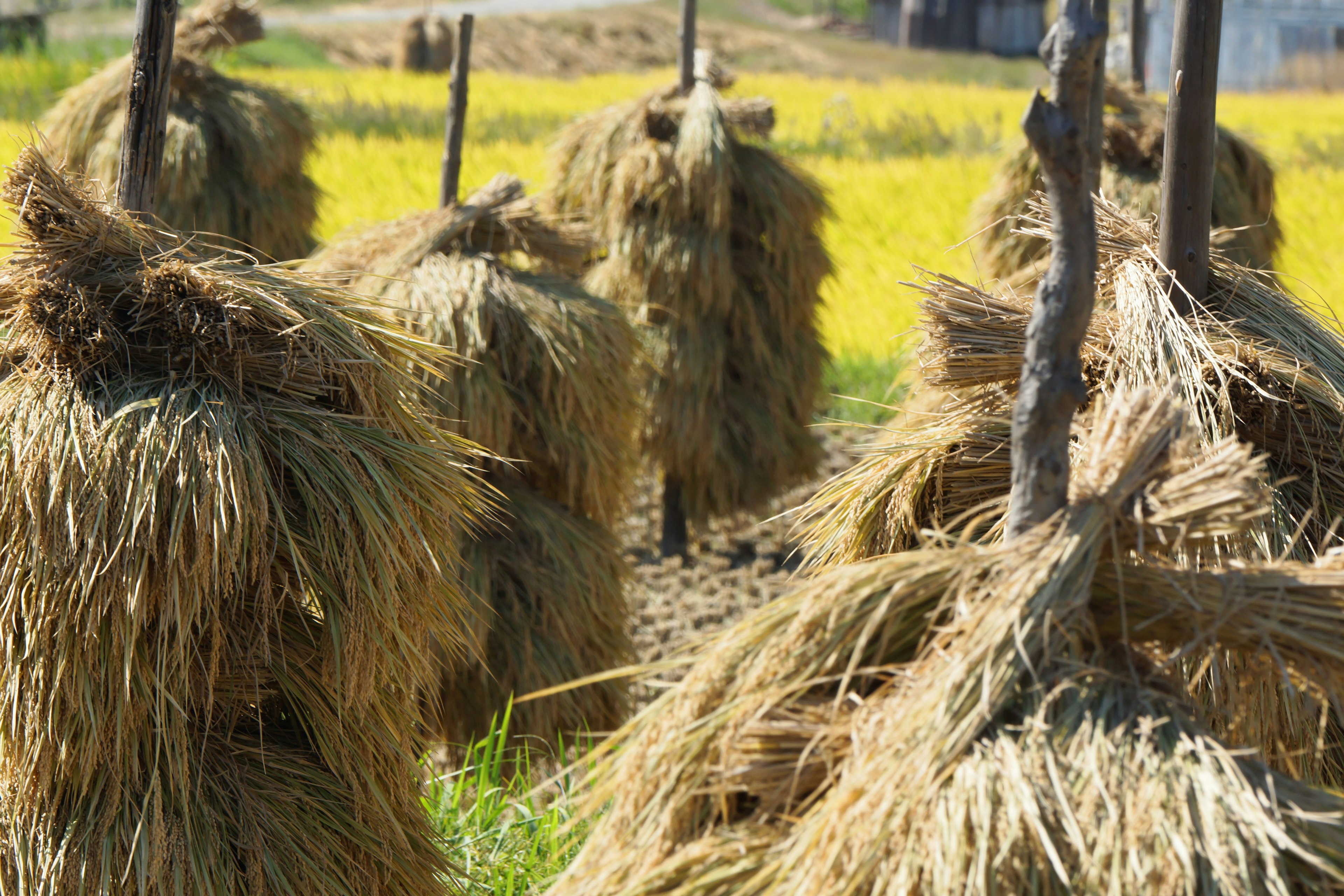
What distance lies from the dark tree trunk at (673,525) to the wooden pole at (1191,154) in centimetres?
379

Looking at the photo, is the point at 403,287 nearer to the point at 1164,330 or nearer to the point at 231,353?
the point at 231,353

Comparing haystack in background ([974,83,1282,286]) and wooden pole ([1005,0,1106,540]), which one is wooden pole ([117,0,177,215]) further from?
haystack in background ([974,83,1282,286])

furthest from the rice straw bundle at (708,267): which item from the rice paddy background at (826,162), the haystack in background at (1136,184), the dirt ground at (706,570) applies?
the haystack in background at (1136,184)

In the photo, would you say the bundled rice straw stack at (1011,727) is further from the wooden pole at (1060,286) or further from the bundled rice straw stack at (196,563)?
the bundled rice straw stack at (196,563)

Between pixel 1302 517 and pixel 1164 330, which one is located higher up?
pixel 1164 330

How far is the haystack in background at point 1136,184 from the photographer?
12.5 feet

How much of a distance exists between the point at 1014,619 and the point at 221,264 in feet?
3.58

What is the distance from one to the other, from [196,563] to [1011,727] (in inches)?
34.9

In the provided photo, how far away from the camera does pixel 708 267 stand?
4.62 metres

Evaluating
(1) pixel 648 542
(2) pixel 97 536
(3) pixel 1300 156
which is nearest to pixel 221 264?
(2) pixel 97 536

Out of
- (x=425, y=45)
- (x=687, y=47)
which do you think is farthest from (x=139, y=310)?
(x=425, y=45)

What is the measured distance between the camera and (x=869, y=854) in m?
0.81

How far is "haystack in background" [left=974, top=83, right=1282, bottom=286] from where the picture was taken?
12.5ft

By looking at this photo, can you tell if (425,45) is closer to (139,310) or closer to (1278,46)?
(1278,46)
